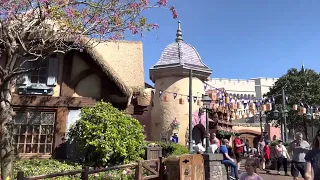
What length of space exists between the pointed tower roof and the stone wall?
42.0 feet

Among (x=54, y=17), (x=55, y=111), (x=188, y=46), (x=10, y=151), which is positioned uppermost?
(x=188, y=46)

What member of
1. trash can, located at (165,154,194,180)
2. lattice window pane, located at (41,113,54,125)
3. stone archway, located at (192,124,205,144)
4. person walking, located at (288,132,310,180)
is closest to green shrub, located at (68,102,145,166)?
lattice window pane, located at (41,113,54,125)

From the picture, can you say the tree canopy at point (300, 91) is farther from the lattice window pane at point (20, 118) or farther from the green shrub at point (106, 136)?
the lattice window pane at point (20, 118)

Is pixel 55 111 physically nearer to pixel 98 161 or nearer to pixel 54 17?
pixel 98 161

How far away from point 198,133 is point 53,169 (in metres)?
15.1

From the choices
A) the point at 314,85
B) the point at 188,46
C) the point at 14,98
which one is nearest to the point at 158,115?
the point at 188,46

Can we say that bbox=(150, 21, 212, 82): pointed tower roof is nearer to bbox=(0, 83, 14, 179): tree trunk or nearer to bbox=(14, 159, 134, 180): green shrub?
bbox=(14, 159, 134, 180): green shrub

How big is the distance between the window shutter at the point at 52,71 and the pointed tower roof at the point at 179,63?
12010 millimetres

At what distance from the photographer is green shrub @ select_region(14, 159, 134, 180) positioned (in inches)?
335

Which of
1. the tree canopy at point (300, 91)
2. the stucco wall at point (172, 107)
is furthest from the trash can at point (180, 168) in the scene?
the tree canopy at point (300, 91)

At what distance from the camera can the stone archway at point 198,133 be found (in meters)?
22.9

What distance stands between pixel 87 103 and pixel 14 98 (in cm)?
249

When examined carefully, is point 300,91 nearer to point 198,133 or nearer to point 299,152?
point 198,133

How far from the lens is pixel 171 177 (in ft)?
28.9
